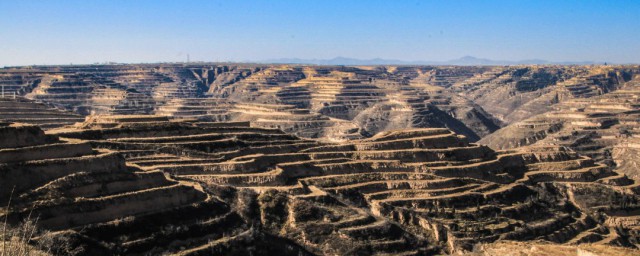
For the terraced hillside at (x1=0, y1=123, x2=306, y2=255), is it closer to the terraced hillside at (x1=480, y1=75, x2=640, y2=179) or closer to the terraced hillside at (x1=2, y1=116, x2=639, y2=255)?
the terraced hillside at (x1=2, y1=116, x2=639, y2=255)

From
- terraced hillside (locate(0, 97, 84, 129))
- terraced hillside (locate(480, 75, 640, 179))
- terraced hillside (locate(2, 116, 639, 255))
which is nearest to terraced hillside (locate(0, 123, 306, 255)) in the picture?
terraced hillside (locate(2, 116, 639, 255))

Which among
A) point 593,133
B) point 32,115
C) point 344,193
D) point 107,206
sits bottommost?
point 593,133

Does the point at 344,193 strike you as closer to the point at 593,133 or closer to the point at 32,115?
the point at 32,115

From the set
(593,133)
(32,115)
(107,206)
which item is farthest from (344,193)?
(593,133)

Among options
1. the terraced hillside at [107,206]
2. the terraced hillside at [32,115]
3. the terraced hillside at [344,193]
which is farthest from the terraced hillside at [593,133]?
the terraced hillside at [107,206]

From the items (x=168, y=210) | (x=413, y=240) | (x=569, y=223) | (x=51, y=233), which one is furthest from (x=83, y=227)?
(x=569, y=223)

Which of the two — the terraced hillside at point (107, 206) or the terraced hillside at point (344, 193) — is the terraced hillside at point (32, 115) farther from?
the terraced hillside at point (107, 206)
